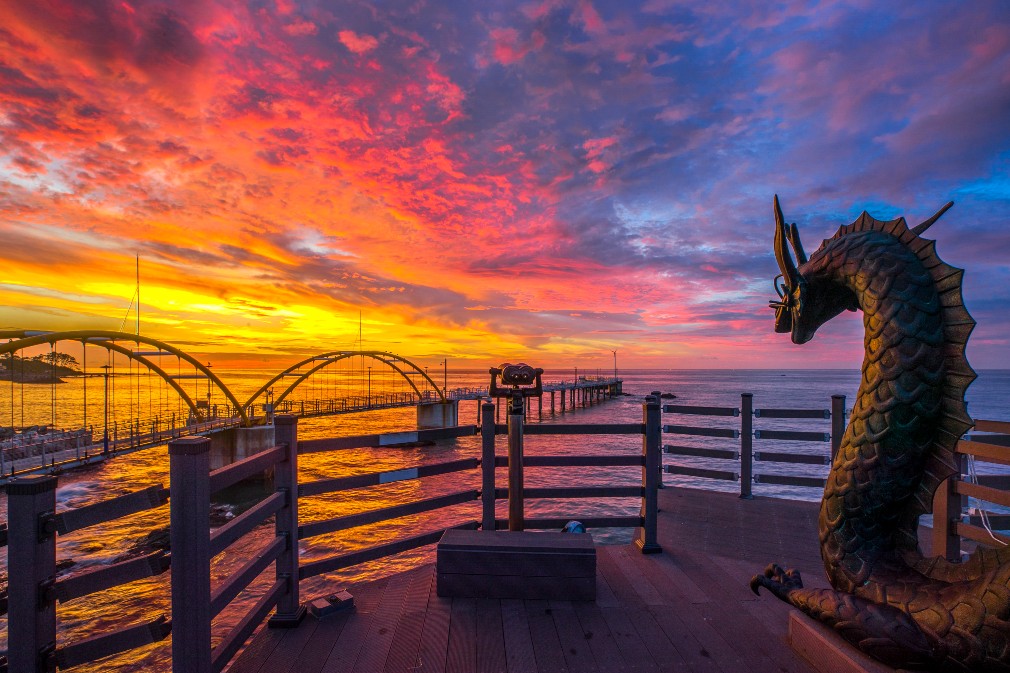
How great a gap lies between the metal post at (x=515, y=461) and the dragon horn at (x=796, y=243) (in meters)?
2.55

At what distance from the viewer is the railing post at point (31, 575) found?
1920 mm

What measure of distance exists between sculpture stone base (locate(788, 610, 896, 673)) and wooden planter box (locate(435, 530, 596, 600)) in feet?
4.45

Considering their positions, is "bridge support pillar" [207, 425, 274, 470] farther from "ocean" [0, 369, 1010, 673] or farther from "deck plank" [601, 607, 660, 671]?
"deck plank" [601, 607, 660, 671]

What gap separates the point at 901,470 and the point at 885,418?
274 millimetres

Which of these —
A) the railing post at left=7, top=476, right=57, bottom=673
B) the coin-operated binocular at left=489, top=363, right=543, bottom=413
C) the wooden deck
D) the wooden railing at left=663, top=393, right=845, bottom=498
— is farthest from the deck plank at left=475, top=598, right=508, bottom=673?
the wooden railing at left=663, top=393, right=845, bottom=498

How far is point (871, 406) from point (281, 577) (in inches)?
153

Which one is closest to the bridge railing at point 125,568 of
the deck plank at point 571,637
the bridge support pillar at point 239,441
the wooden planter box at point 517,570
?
the wooden planter box at point 517,570

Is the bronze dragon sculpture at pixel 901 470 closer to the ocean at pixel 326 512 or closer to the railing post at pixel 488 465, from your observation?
the railing post at pixel 488 465

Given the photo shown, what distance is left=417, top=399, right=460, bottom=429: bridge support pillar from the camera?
42531 millimetres

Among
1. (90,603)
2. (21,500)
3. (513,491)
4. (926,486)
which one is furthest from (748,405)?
(90,603)

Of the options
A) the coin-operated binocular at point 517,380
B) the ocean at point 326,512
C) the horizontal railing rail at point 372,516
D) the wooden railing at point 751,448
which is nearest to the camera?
the horizontal railing rail at point 372,516

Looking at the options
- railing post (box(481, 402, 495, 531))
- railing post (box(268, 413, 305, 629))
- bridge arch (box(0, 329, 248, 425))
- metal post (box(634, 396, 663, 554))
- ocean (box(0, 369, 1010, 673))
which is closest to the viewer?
railing post (box(268, 413, 305, 629))

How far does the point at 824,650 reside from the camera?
8.48 ft

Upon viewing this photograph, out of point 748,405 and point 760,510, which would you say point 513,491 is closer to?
point 760,510
